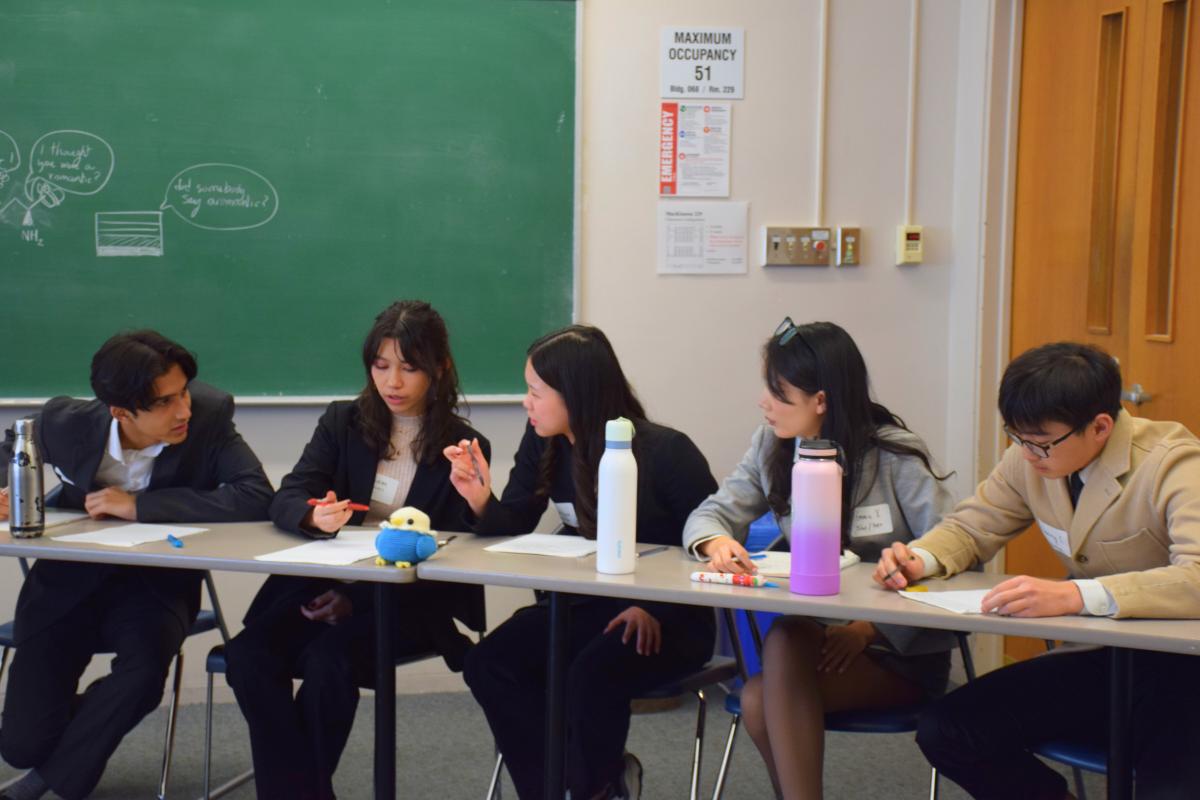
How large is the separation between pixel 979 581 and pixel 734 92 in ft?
7.04

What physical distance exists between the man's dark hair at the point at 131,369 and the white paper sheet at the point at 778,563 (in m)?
1.37

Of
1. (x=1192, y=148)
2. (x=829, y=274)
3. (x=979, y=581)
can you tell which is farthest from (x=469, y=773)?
(x=1192, y=148)

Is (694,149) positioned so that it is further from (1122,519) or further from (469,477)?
(1122,519)

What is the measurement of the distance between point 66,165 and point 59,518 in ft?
4.61

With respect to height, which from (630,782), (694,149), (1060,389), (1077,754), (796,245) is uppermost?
(694,149)

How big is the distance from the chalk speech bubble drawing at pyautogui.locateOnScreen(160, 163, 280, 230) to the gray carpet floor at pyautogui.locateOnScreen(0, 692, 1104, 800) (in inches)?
58.6

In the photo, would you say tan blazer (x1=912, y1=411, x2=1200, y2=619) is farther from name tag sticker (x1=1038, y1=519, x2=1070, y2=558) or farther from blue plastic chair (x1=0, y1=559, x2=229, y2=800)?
blue plastic chair (x1=0, y1=559, x2=229, y2=800)

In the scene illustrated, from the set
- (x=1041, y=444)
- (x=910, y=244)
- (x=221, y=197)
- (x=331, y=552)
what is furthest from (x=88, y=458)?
(x=910, y=244)

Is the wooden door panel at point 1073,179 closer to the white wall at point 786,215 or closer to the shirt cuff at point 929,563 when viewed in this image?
the white wall at point 786,215

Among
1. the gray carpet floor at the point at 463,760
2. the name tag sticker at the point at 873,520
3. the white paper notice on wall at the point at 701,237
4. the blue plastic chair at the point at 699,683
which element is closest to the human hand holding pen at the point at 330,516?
the blue plastic chair at the point at 699,683

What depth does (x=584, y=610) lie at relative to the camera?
8.82 feet

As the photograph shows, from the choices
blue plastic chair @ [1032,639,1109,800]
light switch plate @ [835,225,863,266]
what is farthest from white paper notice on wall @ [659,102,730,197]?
blue plastic chair @ [1032,639,1109,800]

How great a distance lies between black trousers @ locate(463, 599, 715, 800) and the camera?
2459mm

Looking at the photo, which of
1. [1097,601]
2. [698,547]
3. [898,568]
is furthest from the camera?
[698,547]
